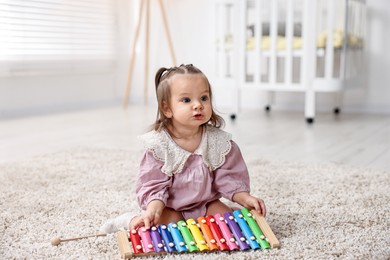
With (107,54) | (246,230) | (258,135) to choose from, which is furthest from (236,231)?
(107,54)

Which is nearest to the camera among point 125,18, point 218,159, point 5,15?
point 218,159

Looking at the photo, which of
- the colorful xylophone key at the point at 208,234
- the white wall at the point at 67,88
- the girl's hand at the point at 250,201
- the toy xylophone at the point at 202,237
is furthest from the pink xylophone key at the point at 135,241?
the white wall at the point at 67,88

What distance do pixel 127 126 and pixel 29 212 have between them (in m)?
1.49

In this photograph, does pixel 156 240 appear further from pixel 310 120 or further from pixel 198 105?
pixel 310 120

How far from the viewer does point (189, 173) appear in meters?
1.02

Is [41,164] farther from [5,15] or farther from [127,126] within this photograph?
[5,15]

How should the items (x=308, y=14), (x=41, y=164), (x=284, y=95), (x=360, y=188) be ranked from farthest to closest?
(x=284, y=95) → (x=308, y=14) → (x=41, y=164) → (x=360, y=188)

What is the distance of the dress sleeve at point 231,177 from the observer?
1.02 m

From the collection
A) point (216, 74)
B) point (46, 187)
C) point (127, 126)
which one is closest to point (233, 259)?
point (46, 187)

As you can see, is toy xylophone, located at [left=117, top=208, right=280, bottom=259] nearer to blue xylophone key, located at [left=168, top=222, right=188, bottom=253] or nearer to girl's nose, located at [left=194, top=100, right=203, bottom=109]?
blue xylophone key, located at [left=168, top=222, right=188, bottom=253]

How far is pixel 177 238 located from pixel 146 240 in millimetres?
55

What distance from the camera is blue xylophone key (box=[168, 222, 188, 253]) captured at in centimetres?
86

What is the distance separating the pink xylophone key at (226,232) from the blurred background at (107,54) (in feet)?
6.57

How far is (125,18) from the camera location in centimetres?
390
